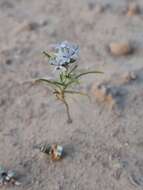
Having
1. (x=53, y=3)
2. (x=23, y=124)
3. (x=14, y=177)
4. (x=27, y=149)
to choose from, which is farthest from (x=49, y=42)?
(x=14, y=177)

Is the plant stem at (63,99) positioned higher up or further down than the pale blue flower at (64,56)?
further down

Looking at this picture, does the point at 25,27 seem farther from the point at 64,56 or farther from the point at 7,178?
the point at 7,178

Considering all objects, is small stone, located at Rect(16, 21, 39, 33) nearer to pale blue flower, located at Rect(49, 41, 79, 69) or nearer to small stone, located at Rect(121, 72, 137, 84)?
small stone, located at Rect(121, 72, 137, 84)

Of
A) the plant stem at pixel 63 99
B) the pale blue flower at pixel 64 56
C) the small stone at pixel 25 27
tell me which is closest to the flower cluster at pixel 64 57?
the pale blue flower at pixel 64 56

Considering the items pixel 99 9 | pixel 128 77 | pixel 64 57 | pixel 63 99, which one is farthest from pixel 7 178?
pixel 99 9

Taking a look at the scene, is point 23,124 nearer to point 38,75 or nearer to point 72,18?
point 38,75

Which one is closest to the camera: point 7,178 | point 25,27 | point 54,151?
point 7,178

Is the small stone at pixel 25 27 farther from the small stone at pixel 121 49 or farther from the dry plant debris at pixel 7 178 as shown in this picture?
the dry plant debris at pixel 7 178

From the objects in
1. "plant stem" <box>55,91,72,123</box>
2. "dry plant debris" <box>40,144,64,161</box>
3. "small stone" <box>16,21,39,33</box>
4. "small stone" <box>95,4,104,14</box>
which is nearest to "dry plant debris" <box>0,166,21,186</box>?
"dry plant debris" <box>40,144,64,161</box>
